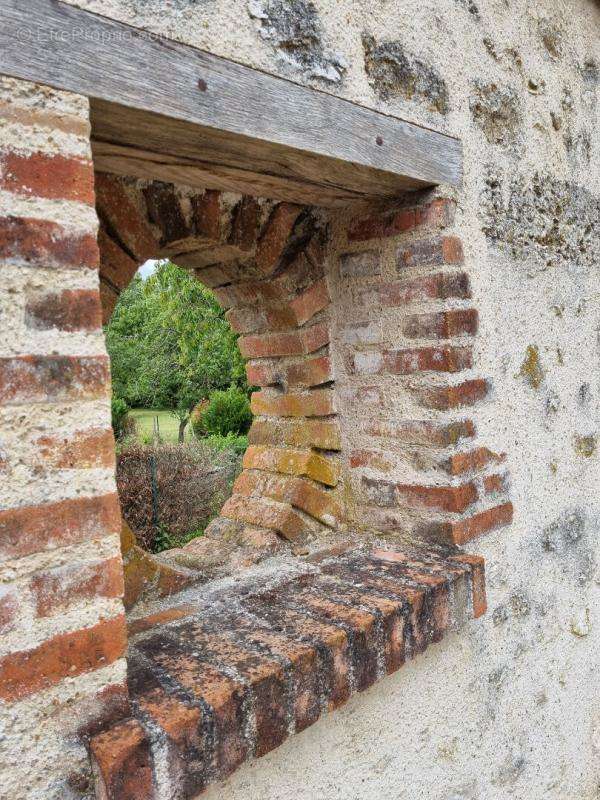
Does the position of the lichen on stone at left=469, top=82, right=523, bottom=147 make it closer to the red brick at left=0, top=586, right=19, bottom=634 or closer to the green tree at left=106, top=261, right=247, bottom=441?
the red brick at left=0, top=586, right=19, bottom=634

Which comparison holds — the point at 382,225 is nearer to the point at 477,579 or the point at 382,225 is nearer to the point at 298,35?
the point at 298,35

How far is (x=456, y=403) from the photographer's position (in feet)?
5.77

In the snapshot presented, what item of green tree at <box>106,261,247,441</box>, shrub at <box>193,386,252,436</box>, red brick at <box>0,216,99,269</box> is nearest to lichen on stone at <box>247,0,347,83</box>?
red brick at <box>0,216,99,269</box>

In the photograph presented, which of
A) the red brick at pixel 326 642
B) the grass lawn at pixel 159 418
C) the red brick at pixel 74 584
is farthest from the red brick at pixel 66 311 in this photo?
the grass lawn at pixel 159 418

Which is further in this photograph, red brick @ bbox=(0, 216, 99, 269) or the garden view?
the garden view

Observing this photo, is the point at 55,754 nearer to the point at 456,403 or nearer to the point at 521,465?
the point at 456,403

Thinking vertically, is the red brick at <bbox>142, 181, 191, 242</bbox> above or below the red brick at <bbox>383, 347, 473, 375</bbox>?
above

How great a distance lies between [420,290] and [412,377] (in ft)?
0.78

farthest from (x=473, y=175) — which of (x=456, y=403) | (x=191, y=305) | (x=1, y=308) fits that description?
(x=191, y=305)

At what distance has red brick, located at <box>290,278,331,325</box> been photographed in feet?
6.30

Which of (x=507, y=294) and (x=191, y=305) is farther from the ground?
(x=191, y=305)

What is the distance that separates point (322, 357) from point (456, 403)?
1.42ft

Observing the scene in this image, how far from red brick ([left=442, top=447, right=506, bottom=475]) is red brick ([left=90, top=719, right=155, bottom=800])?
1027 mm

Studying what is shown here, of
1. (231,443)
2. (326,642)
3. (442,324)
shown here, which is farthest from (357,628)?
(231,443)
